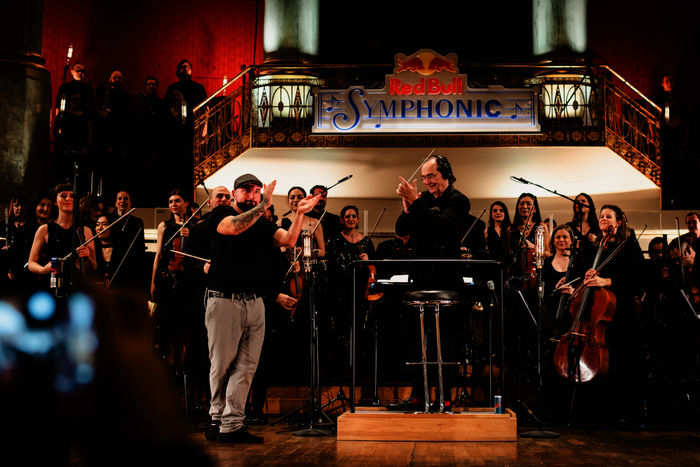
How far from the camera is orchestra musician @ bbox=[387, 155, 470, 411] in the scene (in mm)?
5191

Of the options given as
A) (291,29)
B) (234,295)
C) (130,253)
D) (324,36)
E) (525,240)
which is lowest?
(234,295)

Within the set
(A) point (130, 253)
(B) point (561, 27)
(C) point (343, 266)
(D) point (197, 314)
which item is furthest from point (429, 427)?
(B) point (561, 27)

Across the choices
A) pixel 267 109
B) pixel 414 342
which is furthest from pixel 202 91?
pixel 414 342

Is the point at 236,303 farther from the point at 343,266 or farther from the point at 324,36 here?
the point at 324,36

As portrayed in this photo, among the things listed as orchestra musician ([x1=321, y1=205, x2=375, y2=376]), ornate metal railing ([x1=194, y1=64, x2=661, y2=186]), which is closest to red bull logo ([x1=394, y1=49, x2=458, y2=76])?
ornate metal railing ([x1=194, y1=64, x2=661, y2=186])

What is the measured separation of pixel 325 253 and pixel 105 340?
5814 mm

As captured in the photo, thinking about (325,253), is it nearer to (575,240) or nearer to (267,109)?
(575,240)

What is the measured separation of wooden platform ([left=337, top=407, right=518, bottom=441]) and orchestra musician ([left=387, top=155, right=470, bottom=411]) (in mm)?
268

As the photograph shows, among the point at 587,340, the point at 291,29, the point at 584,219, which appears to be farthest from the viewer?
the point at 291,29

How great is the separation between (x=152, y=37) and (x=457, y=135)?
7.29m

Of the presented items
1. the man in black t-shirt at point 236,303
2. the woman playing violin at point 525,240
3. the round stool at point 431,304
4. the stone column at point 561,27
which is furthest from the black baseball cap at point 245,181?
the stone column at point 561,27

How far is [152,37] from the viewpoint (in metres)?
15.4

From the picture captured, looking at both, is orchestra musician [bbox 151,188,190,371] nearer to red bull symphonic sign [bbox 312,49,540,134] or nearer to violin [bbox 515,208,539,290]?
violin [bbox 515,208,539,290]

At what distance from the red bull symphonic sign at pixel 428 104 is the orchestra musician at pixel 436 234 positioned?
16.7 feet
